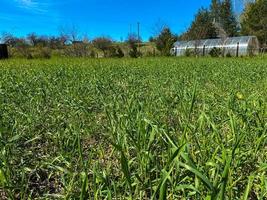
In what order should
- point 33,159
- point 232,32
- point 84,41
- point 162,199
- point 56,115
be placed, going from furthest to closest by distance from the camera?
point 232,32, point 84,41, point 56,115, point 33,159, point 162,199

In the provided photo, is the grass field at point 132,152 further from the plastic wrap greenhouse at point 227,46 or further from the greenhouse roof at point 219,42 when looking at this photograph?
the greenhouse roof at point 219,42

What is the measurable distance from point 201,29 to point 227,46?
4501 millimetres

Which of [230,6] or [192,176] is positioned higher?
[230,6]

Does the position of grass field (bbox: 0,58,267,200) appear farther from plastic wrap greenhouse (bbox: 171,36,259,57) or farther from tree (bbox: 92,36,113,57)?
tree (bbox: 92,36,113,57)

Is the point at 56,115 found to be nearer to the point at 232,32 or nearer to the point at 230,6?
the point at 232,32

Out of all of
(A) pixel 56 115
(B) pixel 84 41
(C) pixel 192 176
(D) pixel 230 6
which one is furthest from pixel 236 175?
(D) pixel 230 6

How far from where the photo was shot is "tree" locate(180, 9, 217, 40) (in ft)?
108

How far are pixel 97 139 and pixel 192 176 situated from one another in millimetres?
1173

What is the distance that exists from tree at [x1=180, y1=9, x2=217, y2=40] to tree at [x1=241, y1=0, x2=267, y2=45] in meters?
3.78

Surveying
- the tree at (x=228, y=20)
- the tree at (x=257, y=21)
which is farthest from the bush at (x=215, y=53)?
the tree at (x=228, y=20)

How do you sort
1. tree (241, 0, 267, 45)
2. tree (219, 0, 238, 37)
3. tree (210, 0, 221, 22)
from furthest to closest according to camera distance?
1. tree (210, 0, 221, 22)
2. tree (219, 0, 238, 37)
3. tree (241, 0, 267, 45)

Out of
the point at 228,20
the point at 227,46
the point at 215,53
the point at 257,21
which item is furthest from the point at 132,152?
the point at 228,20

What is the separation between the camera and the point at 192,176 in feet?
5.04

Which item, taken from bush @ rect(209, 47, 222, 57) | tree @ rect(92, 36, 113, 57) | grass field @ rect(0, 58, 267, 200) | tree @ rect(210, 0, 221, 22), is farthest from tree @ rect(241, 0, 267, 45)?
grass field @ rect(0, 58, 267, 200)
